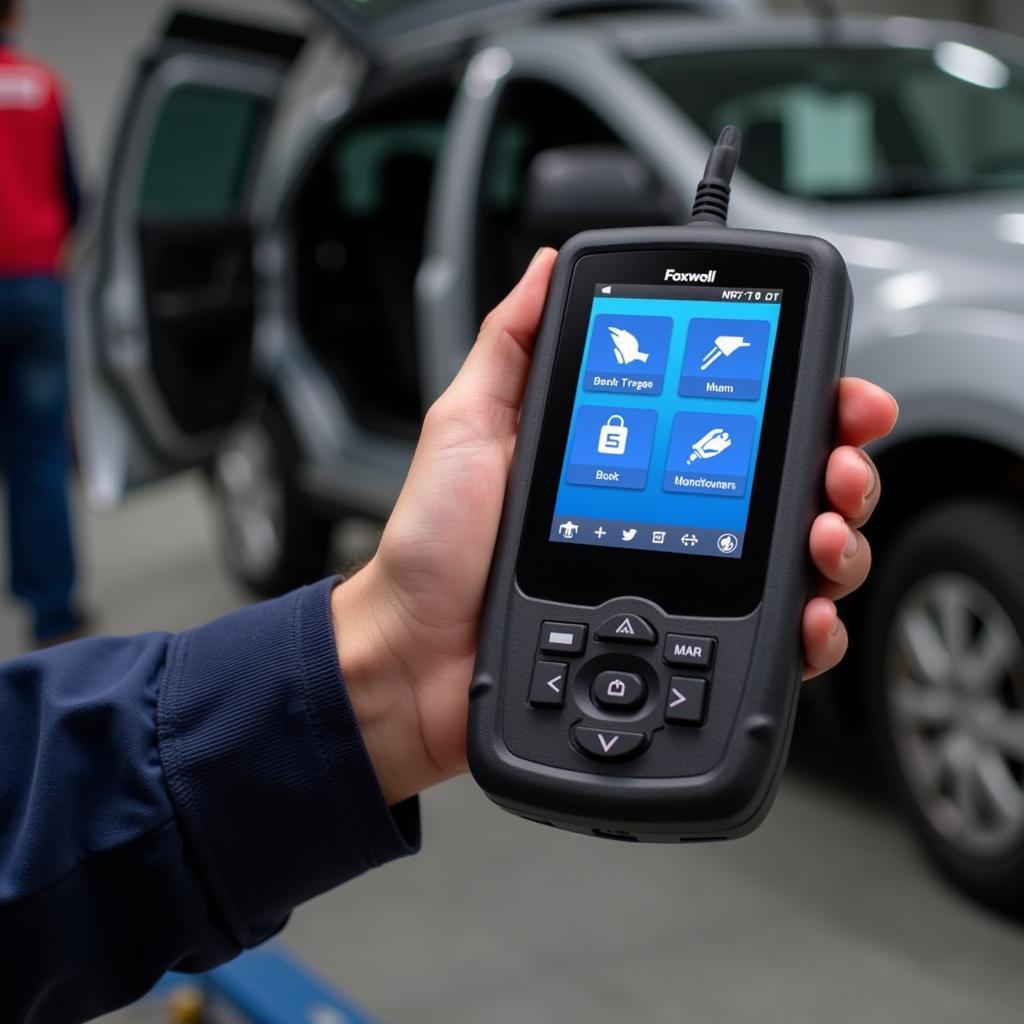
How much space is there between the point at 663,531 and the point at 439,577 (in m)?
0.15

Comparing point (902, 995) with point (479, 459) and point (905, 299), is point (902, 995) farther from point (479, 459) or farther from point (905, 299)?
point (479, 459)

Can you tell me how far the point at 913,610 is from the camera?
5.99 ft

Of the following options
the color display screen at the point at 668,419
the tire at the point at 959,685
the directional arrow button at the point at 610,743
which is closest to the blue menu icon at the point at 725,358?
the color display screen at the point at 668,419

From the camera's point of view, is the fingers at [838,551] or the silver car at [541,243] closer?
the fingers at [838,551]

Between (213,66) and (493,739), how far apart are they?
2329mm

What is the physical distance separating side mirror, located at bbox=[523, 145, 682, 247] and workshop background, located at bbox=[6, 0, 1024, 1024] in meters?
0.94

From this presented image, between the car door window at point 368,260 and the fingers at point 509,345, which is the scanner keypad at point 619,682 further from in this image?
the car door window at point 368,260

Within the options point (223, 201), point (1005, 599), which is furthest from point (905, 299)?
point (223, 201)

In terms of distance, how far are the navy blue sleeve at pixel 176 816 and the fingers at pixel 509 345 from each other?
188 mm

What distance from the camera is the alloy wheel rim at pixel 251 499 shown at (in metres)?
3.27

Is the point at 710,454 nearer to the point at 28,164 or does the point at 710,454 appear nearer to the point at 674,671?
the point at 674,671

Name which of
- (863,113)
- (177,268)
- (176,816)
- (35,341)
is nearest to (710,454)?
(176,816)

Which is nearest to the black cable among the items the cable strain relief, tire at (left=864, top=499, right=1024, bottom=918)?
the cable strain relief

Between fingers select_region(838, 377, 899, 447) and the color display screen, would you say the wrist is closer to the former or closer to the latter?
the color display screen
